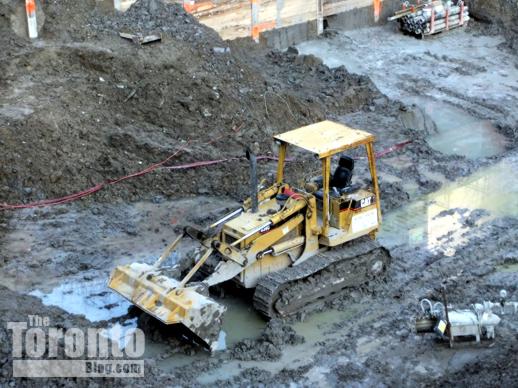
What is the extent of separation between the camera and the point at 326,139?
1268cm

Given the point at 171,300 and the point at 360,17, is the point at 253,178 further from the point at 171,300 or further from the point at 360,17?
the point at 360,17

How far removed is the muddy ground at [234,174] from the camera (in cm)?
1186

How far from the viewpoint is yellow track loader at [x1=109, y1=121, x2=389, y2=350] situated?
11664 millimetres

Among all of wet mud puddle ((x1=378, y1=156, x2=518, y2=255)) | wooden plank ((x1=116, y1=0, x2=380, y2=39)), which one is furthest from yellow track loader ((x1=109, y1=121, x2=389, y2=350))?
wooden plank ((x1=116, y1=0, x2=380, y2=39))

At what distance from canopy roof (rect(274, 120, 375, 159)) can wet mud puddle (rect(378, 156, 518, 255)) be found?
8.65 ft

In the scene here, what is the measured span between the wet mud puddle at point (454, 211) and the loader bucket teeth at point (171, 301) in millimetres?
4273

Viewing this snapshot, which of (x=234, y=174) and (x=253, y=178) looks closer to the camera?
(x=253, y=178)

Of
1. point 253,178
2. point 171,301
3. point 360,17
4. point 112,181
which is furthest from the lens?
point 360,17

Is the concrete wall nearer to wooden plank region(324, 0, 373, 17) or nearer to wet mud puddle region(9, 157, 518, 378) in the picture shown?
wooden plank region(324, 0, 373, 17)

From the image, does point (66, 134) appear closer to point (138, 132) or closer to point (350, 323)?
point (138, 132)

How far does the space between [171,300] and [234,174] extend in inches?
211

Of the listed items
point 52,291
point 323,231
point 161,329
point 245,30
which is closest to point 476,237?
point 323,231

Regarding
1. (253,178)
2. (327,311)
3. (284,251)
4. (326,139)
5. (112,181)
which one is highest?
(326,139)

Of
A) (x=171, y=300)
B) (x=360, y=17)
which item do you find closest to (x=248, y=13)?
(x=360, y=17)
